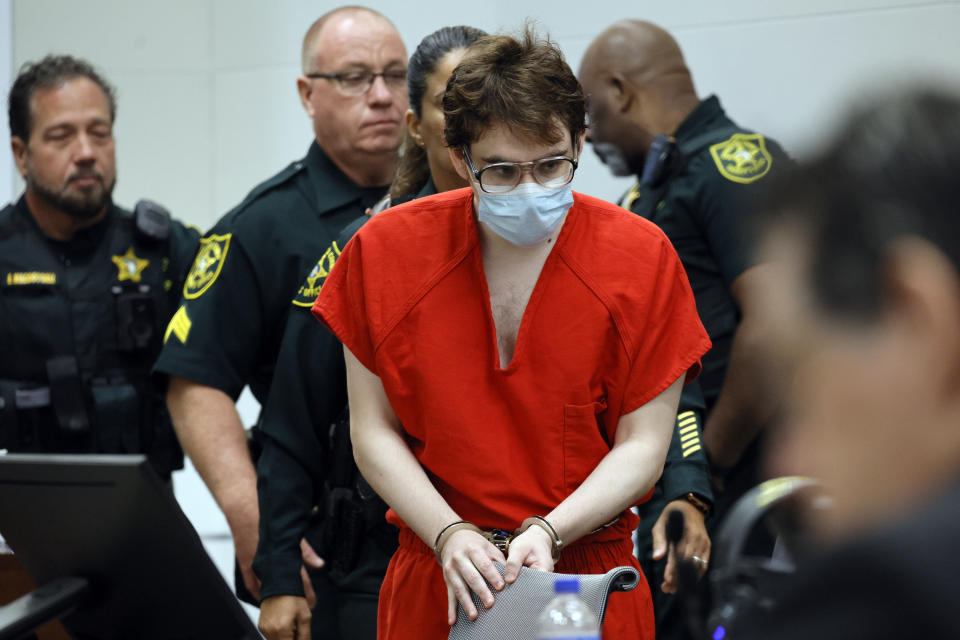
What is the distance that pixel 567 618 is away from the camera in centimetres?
120

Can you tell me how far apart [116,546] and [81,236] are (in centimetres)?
196

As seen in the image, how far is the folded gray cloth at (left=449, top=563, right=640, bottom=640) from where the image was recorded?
133 cm

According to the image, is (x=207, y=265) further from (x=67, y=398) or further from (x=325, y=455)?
(x=67, y=398)

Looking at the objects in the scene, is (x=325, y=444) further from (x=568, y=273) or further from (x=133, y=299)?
(x=133, y=299)

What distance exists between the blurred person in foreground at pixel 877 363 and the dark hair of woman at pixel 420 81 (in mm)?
1433

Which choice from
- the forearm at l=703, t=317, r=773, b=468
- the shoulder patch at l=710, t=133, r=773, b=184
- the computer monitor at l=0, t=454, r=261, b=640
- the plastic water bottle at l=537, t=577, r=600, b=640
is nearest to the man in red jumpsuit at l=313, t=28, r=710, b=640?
the plastic water bottle at l=537, t=577, r=600, b=640

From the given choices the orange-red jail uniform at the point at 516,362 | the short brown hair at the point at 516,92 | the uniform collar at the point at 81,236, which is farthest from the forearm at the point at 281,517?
the uniform collar at the point at 81,236

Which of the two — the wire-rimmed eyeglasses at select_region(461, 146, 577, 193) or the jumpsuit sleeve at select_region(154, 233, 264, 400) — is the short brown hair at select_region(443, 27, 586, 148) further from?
the jumpsuit sleeve at select_region(154, 233, 264, 400)

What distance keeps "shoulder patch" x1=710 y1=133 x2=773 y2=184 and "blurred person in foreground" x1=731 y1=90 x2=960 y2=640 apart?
1.84 m

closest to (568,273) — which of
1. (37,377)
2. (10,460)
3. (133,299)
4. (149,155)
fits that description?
(10,460)

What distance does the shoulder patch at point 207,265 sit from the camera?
2.28 metres

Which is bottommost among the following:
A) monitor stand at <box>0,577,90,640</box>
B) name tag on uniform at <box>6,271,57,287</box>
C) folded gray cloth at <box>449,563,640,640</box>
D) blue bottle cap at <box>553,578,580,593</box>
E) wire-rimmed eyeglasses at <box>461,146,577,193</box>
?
name tag on uniform at <box>6,271,57,287</box>

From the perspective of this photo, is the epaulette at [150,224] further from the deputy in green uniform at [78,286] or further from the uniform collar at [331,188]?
the uniform collar at [331,188]

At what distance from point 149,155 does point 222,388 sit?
2690 millimetres
